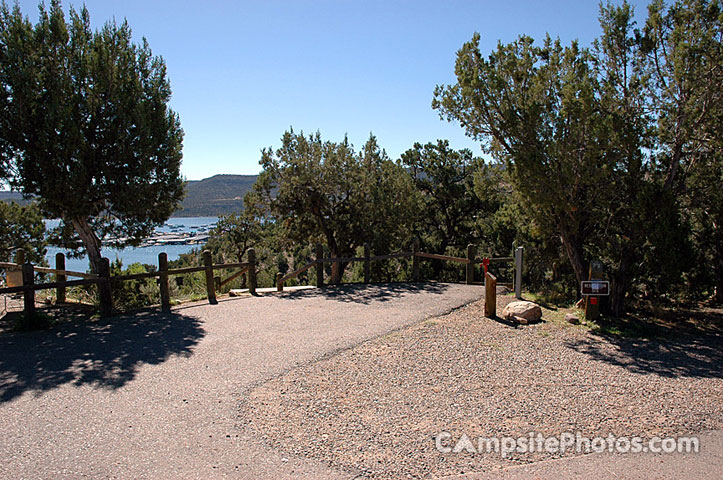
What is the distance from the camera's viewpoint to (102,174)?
10.5 metres

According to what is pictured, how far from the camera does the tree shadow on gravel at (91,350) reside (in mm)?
6094

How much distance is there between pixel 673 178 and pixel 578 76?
2.82 metres

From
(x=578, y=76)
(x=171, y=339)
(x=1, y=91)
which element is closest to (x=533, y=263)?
(x=578, y=76)

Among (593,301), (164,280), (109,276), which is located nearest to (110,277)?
(109,276)

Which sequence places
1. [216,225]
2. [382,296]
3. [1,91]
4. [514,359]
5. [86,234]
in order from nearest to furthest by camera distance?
1. [514,359]
2. [1,91]
3. [86,234]
4. [382,296]
5. [216,225]

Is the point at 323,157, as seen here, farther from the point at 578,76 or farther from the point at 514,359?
the point at 514,359

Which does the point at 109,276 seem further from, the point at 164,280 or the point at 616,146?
the point at 616,146

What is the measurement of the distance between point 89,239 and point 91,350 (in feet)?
17.2

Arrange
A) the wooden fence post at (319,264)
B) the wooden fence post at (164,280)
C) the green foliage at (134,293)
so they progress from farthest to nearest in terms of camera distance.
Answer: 1. the wooden fence post at (319,264)
2. the green foliage at (134,293)
3. the wooden fence post at (164,280)

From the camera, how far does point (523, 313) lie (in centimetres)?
948

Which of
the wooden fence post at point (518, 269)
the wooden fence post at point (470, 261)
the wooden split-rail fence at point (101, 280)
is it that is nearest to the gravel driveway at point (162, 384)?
the wooden split-rail fence at point (101, 280)

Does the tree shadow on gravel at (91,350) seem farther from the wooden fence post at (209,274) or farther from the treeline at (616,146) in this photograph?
the treeline at (616,146)

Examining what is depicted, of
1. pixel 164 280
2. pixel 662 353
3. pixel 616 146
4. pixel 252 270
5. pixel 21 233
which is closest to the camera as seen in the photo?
pixel 662 353

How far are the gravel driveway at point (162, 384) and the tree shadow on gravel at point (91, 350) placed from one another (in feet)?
0.06
